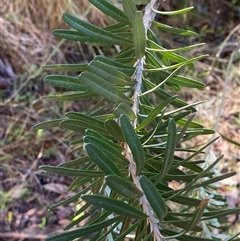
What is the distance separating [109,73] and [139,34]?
40mm

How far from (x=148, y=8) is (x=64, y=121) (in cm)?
18

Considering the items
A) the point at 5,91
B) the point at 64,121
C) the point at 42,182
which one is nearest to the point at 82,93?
the point at 64,121

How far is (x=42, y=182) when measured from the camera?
1268 millimetres

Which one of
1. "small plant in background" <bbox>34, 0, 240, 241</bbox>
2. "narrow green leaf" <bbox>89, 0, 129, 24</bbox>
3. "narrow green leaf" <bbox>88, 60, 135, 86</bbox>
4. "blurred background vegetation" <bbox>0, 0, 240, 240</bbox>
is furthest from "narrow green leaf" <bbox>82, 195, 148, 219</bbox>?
"blurred background vegetation" <bbox>0, 0, 240, 240</bbox>

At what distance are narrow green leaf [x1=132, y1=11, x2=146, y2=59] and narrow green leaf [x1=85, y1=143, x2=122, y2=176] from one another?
0.37 ft

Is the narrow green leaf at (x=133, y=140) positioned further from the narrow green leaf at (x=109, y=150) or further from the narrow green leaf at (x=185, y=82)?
the narrow green leaf at (x=185, y=82)

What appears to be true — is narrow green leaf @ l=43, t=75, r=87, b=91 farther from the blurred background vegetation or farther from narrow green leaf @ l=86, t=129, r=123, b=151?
the blurred background vegetation

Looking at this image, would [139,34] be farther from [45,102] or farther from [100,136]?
[45,102]

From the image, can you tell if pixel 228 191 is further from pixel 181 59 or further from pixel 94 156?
pixel 94 156

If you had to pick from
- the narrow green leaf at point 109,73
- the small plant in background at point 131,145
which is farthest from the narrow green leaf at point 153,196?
the narrow green leaf at point 109,73

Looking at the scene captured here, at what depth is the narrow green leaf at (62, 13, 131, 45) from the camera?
36 centimetres

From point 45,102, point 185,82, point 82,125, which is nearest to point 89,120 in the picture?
point 82,125

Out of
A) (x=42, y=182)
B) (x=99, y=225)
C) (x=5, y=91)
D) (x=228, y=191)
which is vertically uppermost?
(x=99, y=225)

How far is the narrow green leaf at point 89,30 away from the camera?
358 millimetres
